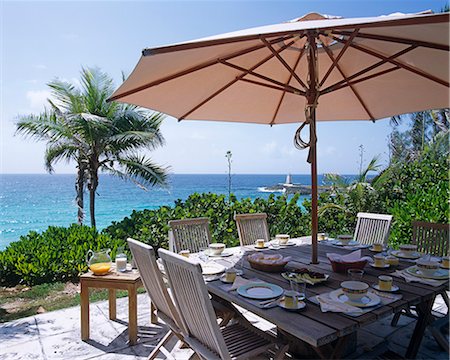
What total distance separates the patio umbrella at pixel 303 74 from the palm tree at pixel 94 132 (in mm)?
3711

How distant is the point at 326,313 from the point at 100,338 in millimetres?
2495

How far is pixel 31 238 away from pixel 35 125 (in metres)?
2.67

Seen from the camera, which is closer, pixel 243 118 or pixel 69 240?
pixel 243 118

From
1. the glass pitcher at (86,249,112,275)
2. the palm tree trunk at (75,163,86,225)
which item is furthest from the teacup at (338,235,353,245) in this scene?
the palm tree trunk at (75,163,86,225)

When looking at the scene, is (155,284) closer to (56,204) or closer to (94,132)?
(94,132)

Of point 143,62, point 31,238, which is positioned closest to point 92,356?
point 143,62

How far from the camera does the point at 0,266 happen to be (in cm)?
520

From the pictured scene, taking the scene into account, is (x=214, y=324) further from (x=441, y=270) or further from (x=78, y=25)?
(x=78, y=25)

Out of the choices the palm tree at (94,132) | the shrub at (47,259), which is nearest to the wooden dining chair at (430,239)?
the shrub at (47,259)

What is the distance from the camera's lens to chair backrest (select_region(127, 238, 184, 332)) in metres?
2.47

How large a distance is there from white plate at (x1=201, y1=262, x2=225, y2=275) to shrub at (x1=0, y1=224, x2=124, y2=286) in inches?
109

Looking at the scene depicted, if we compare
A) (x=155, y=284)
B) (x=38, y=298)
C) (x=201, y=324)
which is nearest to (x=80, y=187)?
(x=38, y=298)

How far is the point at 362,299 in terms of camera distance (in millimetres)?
2191

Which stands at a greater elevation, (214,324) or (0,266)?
(214,324)
